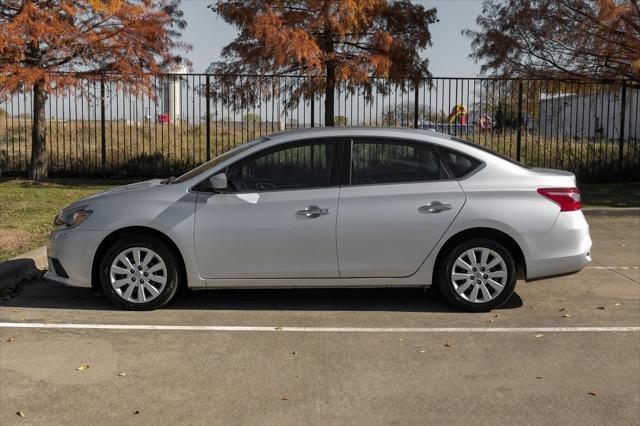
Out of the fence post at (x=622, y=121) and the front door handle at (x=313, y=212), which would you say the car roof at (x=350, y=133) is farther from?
the fence post at (x=622, y=121)

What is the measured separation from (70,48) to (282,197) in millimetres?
10158

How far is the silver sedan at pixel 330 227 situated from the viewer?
5.92 metres

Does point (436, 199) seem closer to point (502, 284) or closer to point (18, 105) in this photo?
point (502, 284)

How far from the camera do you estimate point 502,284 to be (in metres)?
6.05

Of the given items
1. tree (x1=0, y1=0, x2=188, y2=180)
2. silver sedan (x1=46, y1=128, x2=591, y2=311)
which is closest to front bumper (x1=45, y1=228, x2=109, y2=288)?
silver sedan (x1=46, y1=128, x2=591, y2=311)

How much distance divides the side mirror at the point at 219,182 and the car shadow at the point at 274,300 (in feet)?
3.79

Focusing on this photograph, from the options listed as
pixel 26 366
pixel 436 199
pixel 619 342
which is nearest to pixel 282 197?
pixel 436 199

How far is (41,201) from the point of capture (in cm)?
1241

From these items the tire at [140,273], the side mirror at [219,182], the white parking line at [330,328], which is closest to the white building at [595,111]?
the white parking line at [330,328]

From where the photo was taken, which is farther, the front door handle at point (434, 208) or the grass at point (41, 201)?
the grass at point (41, 201)

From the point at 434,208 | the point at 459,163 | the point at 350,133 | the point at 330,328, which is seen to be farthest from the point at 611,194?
the point at 330,328

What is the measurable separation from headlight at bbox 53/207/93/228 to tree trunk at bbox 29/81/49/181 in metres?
10.4

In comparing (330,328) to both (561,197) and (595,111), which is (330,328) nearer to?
(561,197)

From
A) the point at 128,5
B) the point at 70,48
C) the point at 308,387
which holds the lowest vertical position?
the point at 308,387
